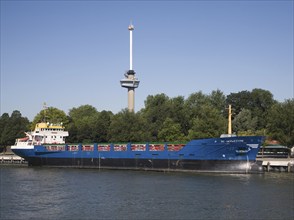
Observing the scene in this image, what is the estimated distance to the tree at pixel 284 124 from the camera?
217 feet

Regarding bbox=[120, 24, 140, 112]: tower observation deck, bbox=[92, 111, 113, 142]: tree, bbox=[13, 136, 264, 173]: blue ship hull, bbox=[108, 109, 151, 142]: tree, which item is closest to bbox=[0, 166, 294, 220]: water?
bbox=[13, 136, 264, 173]: blue ship hull

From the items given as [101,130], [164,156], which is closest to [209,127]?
[164,156]

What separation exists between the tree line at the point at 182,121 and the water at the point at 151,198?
26937mm

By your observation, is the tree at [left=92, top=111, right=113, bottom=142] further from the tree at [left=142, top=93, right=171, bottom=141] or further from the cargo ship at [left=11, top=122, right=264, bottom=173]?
the cargo ship at [left=11, top=122, right=264, bottom=173]

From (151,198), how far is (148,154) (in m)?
24.5

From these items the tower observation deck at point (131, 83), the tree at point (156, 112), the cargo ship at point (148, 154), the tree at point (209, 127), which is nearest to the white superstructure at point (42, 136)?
the cargo ship at point (148, 154)

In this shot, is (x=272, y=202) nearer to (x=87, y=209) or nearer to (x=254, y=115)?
(x=87, y=209)

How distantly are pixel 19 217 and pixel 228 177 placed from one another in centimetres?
2598

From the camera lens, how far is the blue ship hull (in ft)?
163

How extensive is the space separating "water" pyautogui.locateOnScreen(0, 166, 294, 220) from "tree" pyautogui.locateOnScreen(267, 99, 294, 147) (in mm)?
22614

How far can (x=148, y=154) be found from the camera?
188ft

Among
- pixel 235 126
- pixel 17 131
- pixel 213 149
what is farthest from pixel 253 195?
pixel 17 131

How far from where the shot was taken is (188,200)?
31.7 metres

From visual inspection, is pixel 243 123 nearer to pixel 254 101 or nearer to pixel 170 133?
pixel 254 101
